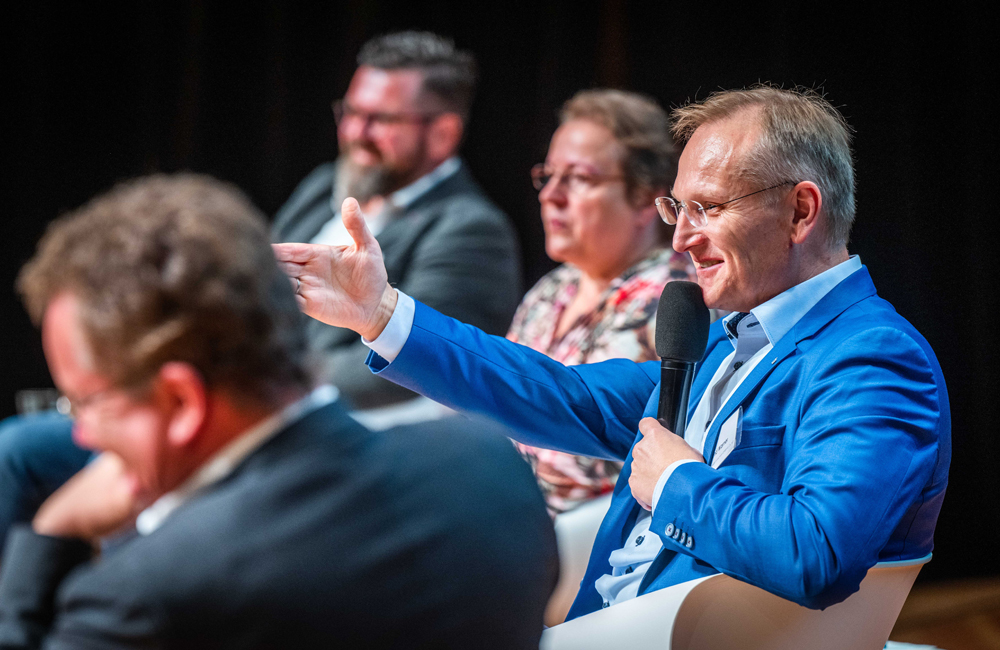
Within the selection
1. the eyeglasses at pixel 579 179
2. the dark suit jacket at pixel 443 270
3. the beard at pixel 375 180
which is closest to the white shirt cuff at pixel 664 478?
the eyeglasses at pixel 579 179

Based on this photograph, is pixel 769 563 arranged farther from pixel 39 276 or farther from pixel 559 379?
pixel 39 276

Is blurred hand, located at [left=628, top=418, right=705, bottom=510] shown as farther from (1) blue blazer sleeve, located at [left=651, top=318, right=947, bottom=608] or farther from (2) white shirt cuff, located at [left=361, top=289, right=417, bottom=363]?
(2) white shirt cuff, located at [left=361, top=289, right=417, bottom=363]

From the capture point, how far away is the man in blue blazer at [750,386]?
123cm

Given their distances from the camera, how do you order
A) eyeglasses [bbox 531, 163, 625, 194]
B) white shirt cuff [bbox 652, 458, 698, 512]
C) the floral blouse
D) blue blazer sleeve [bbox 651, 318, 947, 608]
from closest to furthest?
blue blazer sleeve [bbox 651, 318, 947, 608] → white shirt cuff [bbox 652, 458, 698, 512] → the floral blouse → eyeglasses [bbox 531, 163, 625, 194]

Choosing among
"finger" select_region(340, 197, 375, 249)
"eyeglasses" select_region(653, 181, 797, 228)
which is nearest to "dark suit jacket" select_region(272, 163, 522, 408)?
"finger" select_region(340, 197, 375, 249)

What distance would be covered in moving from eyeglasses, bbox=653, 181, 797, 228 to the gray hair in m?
0.03

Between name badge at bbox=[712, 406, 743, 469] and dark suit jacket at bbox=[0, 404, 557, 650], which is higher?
dark suit jacket at bbox=[0, 404, 557, 650]

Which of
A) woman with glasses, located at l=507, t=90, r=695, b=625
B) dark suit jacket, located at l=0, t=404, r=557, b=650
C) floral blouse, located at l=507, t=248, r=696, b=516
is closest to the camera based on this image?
dark suit jacket, located at l=0, t=404, r=557, b=650

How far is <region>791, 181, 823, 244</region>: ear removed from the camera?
151 centimetres

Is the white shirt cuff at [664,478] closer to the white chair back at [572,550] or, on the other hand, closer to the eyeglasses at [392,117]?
the white chair back at [572,550]

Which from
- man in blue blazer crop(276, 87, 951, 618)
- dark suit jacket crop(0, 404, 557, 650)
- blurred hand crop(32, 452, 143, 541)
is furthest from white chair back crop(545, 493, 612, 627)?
blurred hand crop(32, 452, 143, 541)

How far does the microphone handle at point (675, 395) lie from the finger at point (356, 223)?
576 millimetres

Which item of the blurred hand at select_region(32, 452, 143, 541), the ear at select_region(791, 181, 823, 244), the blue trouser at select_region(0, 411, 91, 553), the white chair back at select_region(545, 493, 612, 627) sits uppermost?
the ear at select_region(791, 181, 823, 244)

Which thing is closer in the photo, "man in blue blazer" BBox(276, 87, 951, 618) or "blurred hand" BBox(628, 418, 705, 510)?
"man in blue blazer" BBox(276, 87, 951, 618)
